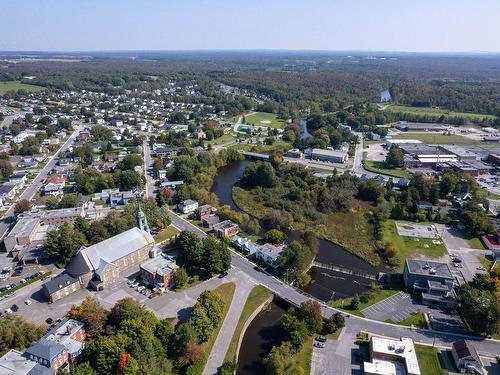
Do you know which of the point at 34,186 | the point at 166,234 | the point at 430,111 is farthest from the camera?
the point at 430,111

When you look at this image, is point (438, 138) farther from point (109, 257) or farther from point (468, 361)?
point (109, 257)

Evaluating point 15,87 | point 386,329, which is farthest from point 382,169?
point 15,87

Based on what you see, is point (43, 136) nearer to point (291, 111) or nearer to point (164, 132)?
point (164, 132)

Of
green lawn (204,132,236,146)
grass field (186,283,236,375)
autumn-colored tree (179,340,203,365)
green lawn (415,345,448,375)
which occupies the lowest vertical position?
green lawn (204,132,236,146)

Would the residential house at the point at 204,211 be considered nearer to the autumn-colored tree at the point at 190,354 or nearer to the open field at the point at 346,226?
the open field at the point at 346,226

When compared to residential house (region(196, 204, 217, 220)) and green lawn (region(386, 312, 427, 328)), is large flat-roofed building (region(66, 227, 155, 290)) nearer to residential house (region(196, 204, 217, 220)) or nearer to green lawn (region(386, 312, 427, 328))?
residential house (region(196, 204, 217, 220))

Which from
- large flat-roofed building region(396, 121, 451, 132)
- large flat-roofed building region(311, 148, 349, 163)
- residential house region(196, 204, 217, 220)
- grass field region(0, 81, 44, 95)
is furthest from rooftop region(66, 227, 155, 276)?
grass field region(0, 81, 44, 95)
